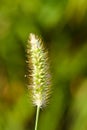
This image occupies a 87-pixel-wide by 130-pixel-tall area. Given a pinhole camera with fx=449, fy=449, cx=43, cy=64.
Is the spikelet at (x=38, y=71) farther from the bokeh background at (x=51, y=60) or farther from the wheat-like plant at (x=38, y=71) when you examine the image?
the bokeh background at (x=51, y=60)

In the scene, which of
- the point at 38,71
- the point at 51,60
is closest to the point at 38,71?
the point at 38,71

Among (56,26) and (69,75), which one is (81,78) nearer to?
(69,75)

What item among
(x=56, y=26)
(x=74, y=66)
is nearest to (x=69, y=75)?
(x=74, y=66)

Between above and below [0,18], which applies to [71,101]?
below

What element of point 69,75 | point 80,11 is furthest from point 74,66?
point 80,11

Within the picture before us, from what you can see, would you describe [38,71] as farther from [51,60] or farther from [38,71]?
[51,60]

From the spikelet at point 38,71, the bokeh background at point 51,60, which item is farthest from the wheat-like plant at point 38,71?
the bokeh background at point 51,60
